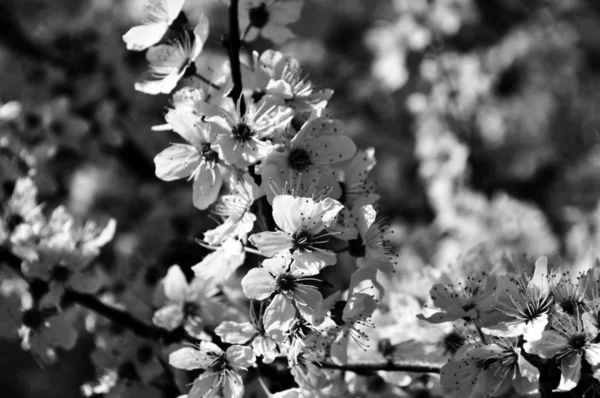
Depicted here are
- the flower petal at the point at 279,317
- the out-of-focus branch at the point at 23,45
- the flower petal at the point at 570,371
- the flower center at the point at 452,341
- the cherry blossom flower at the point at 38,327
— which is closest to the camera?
the flower petal at the point at 570,371

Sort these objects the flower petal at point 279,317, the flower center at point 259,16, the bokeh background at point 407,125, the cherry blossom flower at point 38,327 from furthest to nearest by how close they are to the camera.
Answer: the bokeh background at point 407,125 → the cherry blossom flower at point 38,327 → the flower center at point 259,16 → the flower petal at point 279,317

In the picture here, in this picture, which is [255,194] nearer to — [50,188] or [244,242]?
[244,242]

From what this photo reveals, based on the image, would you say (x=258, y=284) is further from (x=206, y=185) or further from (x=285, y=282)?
(x=206, y=185)

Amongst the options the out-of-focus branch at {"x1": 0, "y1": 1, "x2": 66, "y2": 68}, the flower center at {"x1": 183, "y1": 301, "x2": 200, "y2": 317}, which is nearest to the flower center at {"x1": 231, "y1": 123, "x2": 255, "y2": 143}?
the flower center at {"x1": 183, "y1": 301, "x2": 200, "y2": 317}

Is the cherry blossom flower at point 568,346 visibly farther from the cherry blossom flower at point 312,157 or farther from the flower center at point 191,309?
the flower center at point 191,309

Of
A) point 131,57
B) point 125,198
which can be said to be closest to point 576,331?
point 125,198

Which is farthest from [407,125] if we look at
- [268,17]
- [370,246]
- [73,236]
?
[370,246]

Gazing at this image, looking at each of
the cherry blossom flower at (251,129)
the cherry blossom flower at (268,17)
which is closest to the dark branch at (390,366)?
the cherry blossom flower at (251,129)
